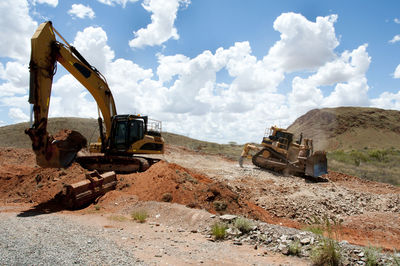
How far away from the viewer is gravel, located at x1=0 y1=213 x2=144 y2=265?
434 centimetres

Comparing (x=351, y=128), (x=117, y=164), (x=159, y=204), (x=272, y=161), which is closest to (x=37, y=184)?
(x=117, y=164)

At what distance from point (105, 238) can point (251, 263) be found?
281 centimetres

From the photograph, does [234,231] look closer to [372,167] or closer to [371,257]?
[371,257]


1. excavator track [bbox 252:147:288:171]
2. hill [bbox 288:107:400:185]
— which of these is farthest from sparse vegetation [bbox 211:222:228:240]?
hill [bbox 288:107:400:185]

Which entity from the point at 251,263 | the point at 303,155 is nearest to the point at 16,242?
the point at 251,263

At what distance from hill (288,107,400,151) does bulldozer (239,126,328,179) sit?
4555 cm

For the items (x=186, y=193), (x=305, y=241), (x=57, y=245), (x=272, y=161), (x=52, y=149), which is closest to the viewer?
(x=57, y=245)

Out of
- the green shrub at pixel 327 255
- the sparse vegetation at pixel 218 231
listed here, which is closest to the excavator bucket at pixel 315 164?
the sparse vegetation at pixel 218 231

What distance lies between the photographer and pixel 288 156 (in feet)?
63.0

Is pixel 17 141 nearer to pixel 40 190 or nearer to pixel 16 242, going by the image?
pixel 40 190

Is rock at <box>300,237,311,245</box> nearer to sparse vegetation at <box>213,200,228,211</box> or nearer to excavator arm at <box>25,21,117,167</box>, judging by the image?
sparse vegetation at <box>213,200,228,211</box>

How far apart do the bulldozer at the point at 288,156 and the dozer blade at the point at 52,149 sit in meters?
12.8

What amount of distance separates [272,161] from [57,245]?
15697 mm

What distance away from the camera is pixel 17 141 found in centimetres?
3894
